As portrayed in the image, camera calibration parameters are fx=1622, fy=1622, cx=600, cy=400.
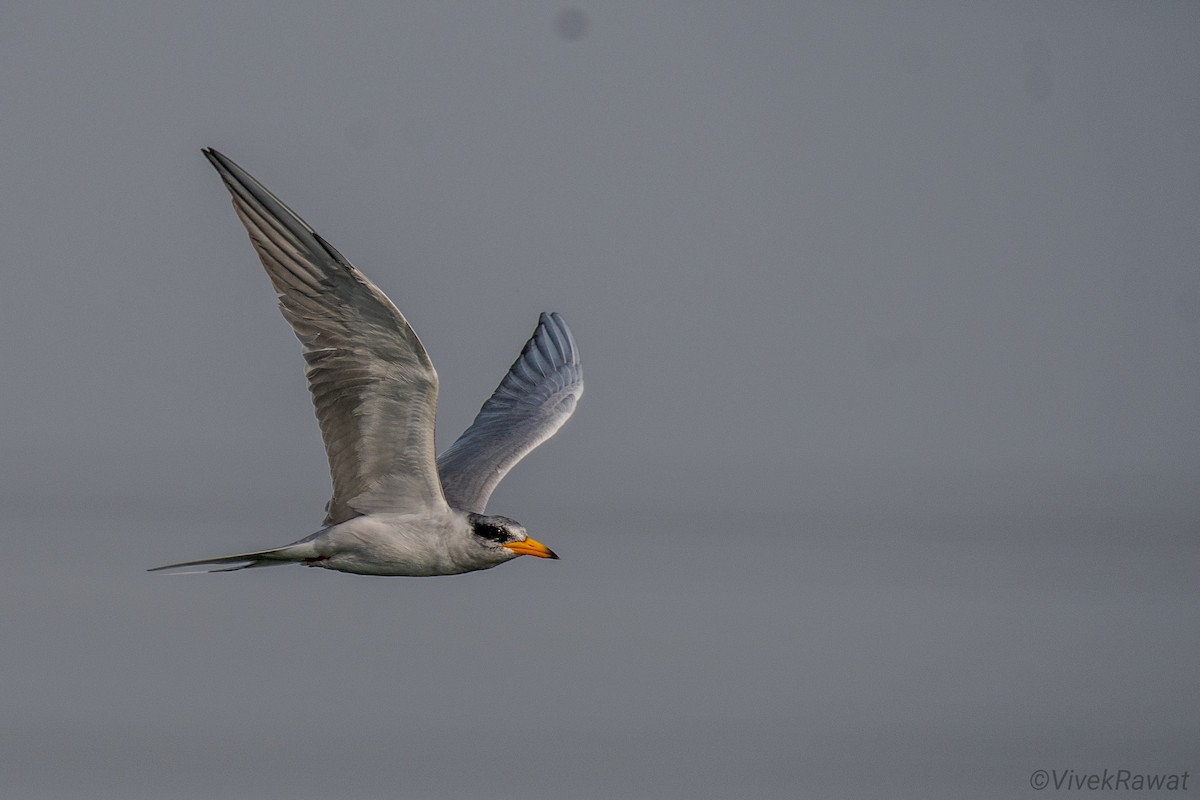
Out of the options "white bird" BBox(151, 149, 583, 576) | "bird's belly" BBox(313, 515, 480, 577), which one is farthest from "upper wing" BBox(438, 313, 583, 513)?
"bird's belly" BBox(313, 515, 480, 577)

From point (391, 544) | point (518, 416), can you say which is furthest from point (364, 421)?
point (518, 416)

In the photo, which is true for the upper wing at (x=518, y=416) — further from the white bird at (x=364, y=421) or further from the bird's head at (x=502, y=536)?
the bird's head at (x=502, y=536)

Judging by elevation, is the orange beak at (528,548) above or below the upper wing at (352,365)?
below

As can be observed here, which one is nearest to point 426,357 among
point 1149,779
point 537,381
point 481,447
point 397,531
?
point 397,531

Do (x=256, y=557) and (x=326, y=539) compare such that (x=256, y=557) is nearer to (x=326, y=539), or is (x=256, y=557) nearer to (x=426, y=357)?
(x=326, y=539)

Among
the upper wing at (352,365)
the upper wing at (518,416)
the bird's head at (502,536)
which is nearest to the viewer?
the upper wing at (352,365)

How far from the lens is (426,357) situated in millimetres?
10703

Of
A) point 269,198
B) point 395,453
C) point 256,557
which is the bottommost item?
point 256,557

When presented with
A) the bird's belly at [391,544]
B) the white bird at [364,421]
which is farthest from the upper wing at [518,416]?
the bird's belly at [391,544]

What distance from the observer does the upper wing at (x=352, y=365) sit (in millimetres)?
10422

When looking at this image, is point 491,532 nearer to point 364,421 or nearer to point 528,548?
point 528,548

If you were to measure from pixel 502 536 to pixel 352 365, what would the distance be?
160 centimetres

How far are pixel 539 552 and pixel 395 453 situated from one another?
48.3 inches

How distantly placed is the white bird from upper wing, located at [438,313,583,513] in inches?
23.3
